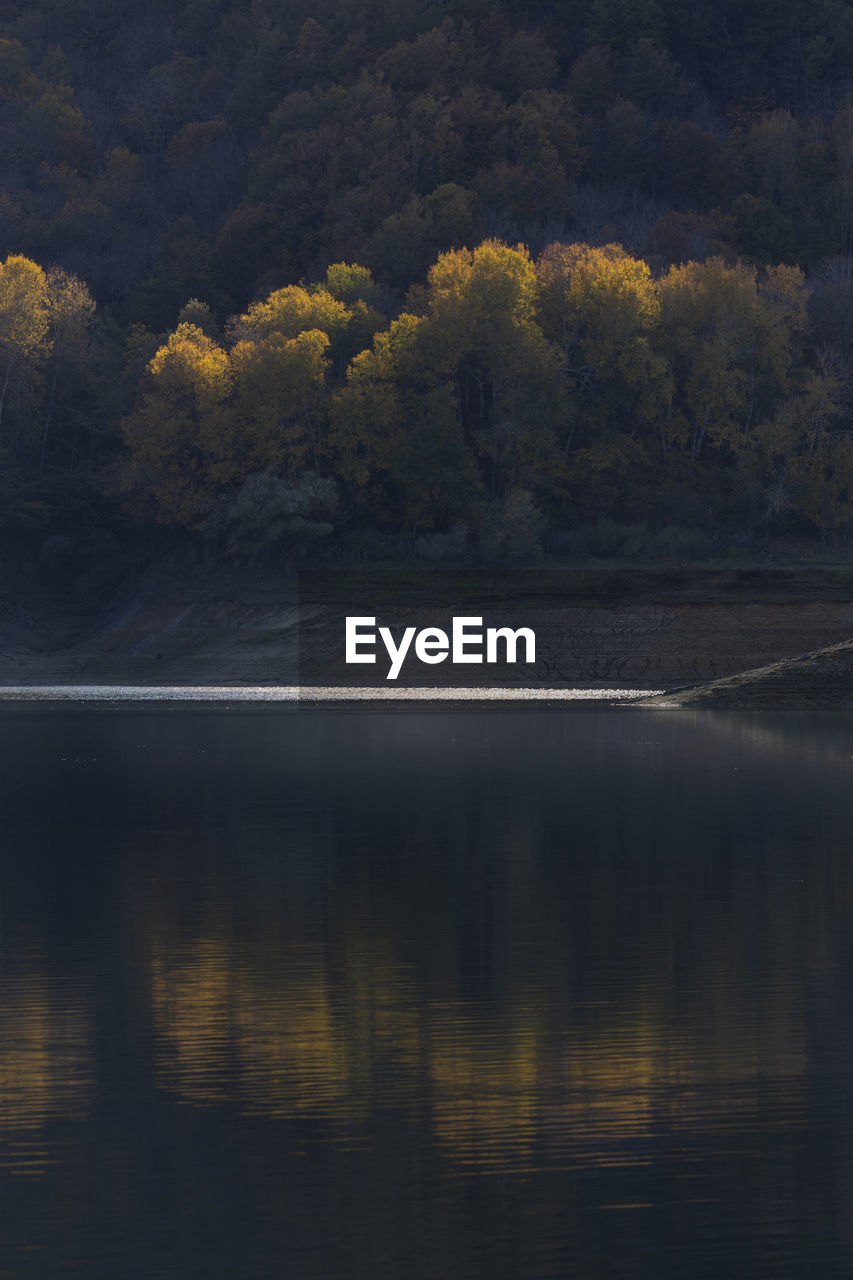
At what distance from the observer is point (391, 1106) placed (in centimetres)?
952

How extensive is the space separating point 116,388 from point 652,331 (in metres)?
29.6

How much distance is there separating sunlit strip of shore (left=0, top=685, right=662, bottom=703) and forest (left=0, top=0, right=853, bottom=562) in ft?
39.0

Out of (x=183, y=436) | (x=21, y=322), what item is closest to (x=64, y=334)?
(x=21, y=322)

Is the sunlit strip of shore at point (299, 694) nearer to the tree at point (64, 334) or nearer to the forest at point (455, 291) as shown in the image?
the forest at point (455, 291)

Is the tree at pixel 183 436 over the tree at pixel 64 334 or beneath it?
beneath

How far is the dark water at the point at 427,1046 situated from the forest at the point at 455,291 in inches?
2568

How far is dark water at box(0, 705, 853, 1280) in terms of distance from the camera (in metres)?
7.67

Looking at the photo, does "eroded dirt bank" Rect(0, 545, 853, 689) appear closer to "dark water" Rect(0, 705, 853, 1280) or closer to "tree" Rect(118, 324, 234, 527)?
"tree" Rect(118, 324, 234, 527)

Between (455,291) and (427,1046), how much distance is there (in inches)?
3243

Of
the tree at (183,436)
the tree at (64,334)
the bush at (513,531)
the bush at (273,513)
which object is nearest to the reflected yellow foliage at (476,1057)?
the bush at (513,531)

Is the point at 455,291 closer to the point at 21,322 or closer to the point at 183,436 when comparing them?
the point at 183,436

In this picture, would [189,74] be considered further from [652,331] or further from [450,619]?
[450,619]

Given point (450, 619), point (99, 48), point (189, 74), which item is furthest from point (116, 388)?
point (99, 48)

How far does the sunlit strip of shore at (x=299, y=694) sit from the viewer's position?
6506 centimetres
